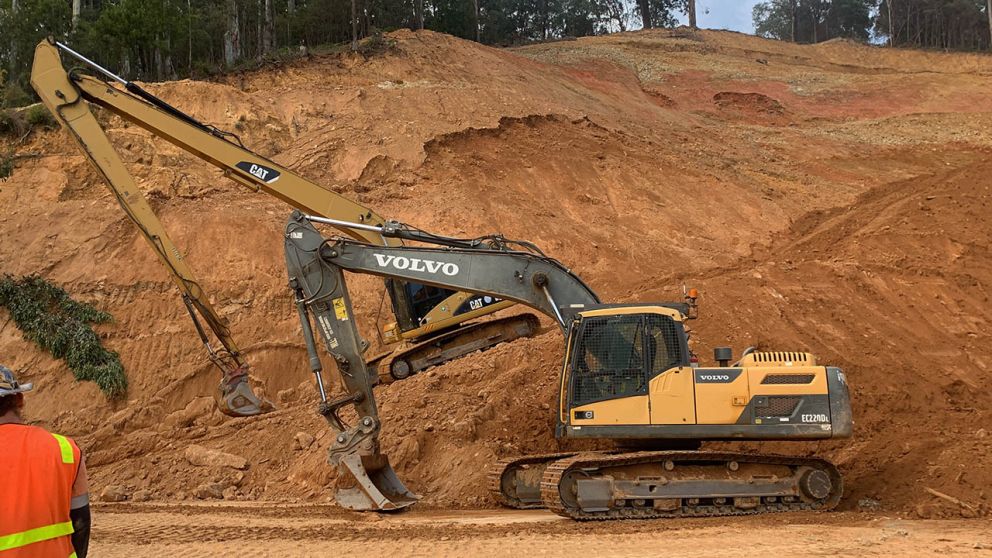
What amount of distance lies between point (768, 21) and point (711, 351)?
7236 cm

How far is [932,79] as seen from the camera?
35281 millimetres

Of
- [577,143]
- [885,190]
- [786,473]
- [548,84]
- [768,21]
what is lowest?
[786,473]

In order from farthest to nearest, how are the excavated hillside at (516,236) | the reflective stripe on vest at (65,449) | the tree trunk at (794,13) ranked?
1. the tree trunk at (794,13)
2. the excavated hillside at (516,236)
3. the reflective stripe on vest at (65,449)

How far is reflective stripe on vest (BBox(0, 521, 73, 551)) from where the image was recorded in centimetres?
342

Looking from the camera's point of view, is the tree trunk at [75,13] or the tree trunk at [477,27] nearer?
the tree trunk at [75,13]

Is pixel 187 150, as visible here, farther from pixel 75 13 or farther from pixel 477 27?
pixel 477 27

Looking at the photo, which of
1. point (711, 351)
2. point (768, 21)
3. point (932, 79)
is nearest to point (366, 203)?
point (711, 351)

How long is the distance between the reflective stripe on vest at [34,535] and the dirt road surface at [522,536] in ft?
13.7

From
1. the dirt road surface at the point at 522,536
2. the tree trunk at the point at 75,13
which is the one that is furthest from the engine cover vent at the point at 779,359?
the tree trunk at the point at 75,13

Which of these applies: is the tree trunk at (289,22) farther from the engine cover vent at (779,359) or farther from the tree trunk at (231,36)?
the engine cover vent at (779,359)

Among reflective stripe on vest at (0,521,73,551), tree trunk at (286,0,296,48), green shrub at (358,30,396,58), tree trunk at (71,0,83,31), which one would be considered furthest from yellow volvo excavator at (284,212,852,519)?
tree trunk at (286,0,296,48)

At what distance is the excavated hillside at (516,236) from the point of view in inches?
527

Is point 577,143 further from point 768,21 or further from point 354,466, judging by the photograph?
point 768,21

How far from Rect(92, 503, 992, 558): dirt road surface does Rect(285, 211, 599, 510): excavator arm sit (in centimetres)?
70
